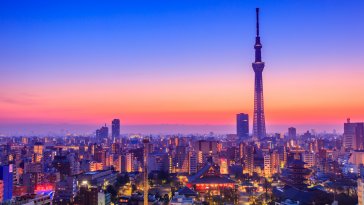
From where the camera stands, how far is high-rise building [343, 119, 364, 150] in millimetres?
41000

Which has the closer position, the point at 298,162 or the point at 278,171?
the point at 298,162

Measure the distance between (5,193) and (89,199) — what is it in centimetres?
353

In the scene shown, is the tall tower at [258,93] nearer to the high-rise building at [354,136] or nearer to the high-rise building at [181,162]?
the high-rise building at [354,136]

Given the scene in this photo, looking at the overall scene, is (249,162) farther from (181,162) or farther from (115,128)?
(115,128)

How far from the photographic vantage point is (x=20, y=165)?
82.3ft

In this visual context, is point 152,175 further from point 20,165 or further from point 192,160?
point 20,165

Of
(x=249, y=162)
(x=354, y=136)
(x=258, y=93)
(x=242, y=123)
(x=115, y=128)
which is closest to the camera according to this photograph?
(x=249, y=162)

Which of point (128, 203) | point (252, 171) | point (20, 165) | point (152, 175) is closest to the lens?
point (128, 203)

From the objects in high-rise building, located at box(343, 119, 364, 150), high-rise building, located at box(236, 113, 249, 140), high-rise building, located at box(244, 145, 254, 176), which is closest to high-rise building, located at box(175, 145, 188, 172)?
high-rise building, located at box(244, 145, 254, 176)

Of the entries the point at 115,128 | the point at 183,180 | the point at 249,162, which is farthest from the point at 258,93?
the point at 115,128

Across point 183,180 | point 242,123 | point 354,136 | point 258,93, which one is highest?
point 258,93

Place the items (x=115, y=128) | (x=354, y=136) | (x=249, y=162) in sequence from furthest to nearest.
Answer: (x=115, y=128) → (x=354, y=136) → (x=249, y=162)

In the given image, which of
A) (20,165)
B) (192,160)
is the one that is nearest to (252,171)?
(192,160)

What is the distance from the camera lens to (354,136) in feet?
137
